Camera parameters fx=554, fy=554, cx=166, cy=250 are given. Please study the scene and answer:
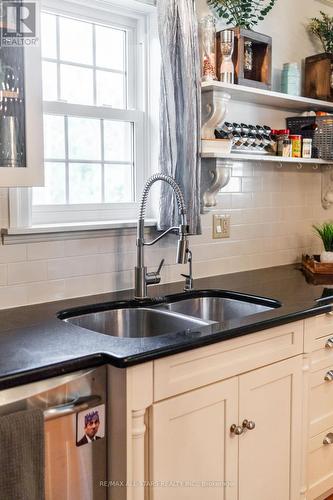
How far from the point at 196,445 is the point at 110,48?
171 centimetres

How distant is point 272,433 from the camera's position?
206 cm

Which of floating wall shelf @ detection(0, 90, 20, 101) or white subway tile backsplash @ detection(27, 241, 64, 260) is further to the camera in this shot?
white subway tile backsplash @ detection(27, 241, 64, 260)

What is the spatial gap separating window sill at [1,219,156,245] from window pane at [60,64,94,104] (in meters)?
0.53

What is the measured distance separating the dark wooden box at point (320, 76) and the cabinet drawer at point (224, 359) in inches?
61.5

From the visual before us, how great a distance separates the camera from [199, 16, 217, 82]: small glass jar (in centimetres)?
250

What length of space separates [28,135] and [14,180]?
15 cm

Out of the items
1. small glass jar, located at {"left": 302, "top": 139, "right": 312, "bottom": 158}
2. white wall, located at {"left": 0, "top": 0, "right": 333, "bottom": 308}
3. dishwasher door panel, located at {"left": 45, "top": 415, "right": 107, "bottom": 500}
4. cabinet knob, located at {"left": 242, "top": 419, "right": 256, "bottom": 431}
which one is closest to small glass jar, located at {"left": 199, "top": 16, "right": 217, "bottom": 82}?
white wall, located at {"left": 0, "top": 0, "right": 333, "bottom": 308}

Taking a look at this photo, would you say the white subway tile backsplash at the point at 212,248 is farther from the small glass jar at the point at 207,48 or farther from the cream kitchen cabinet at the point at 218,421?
the cream kitchen cabinet at the point at 218,421

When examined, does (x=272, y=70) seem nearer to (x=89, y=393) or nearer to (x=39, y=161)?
(x=39, y=161)

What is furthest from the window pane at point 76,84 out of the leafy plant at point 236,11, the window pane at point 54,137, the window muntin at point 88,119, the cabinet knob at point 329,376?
the cabinet knob at point 329,376

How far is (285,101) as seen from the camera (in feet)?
9.59

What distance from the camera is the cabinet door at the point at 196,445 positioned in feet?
5.48

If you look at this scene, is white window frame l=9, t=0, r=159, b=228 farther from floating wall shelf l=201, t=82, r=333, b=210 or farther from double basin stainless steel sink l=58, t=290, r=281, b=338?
double basin stainless steel sink l=58, t=290, r=281, b=338

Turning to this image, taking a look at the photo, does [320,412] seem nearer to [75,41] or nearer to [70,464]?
[70,464]
